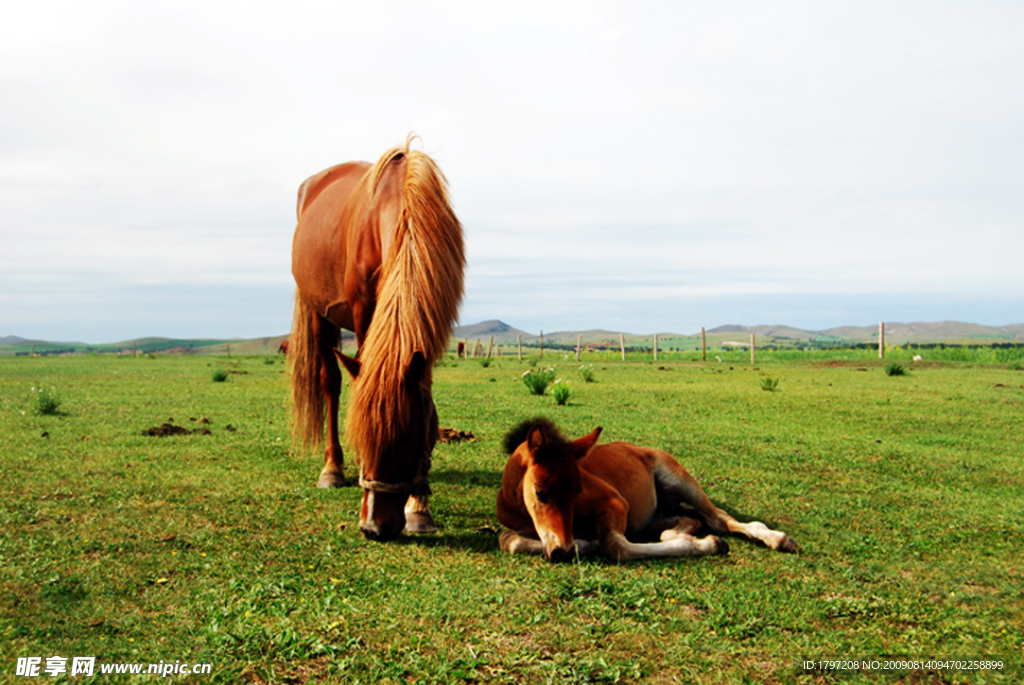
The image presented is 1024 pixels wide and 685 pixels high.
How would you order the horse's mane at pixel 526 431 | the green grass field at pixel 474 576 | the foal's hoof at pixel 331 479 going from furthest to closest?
the foal's hoof at pixel 331 479 < the horse's mane at pixel 526 431 < the green grass field at pixel 474 576

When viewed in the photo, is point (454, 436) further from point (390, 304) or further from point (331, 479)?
point (390, 304)

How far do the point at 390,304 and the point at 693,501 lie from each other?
3110 mm

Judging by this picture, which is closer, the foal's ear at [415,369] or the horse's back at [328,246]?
the foal's ear at [415,369]

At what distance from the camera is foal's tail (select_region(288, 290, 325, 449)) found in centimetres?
840

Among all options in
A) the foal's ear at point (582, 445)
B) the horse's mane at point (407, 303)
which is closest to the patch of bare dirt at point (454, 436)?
the horse's mane at point (407, 303)

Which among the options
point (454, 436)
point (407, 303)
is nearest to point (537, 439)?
point (407, 303)

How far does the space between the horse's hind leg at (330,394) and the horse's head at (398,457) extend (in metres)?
2.50

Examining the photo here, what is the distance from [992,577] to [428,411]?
4.15 m

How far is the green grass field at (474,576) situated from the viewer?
3.26 m

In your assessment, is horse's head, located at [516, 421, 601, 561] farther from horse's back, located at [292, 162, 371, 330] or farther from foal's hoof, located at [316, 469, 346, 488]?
foal's hoof, located at [316, 469, 346, 488]

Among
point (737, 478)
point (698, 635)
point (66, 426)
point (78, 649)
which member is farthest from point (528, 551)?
point (66, 426)

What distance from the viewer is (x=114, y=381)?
2039 cm

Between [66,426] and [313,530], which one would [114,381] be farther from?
[313,530]

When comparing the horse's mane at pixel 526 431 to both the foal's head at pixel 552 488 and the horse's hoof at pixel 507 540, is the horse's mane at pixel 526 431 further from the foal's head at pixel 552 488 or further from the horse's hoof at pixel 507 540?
the horse's hoof at pixel 507 540
